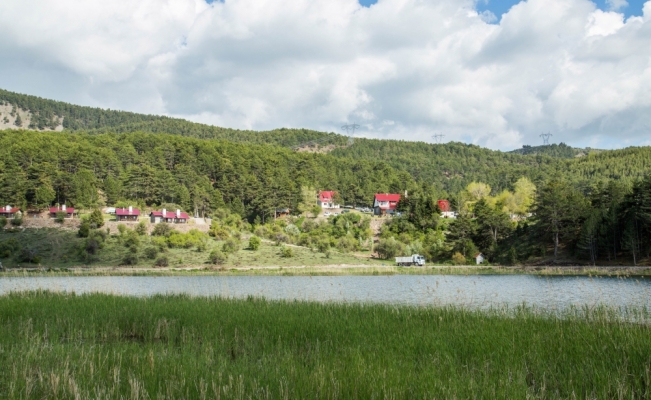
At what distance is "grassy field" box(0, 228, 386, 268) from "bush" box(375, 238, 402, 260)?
3.14m

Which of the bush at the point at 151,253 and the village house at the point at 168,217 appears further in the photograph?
the village house at the point at 168,217

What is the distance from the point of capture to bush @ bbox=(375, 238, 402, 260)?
245 ft

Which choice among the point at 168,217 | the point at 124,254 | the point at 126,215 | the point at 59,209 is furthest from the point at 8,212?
the point at 124,254

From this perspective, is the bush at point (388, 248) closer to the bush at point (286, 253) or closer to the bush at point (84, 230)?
the bush at point (286, 253)

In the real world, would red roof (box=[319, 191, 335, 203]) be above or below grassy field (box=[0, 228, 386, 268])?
above

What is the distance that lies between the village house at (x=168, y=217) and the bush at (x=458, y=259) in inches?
1894

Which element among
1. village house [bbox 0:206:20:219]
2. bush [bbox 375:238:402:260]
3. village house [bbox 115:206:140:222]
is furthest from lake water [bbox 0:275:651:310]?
village house [bbox 0:206:20:219]

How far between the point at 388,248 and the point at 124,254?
37.1 m

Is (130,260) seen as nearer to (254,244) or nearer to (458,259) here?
(254,244)

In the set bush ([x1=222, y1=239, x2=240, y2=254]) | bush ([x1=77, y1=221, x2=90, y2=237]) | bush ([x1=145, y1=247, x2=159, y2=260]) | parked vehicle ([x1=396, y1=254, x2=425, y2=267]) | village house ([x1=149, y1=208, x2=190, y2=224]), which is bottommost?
parked vehicle ([x1=396, y1=254, x2=425, y2=267])

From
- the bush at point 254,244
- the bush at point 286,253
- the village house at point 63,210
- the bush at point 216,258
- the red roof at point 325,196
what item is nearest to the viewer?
the bush at point 216,258

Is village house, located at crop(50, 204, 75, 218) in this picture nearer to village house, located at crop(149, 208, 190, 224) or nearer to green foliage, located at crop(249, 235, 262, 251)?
village house, located at crop(149, 208, 190, 224)

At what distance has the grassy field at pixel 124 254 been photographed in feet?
206

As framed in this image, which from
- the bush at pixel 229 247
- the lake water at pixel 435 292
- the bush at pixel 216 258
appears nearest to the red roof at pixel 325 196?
the bush at pixel 229 247
